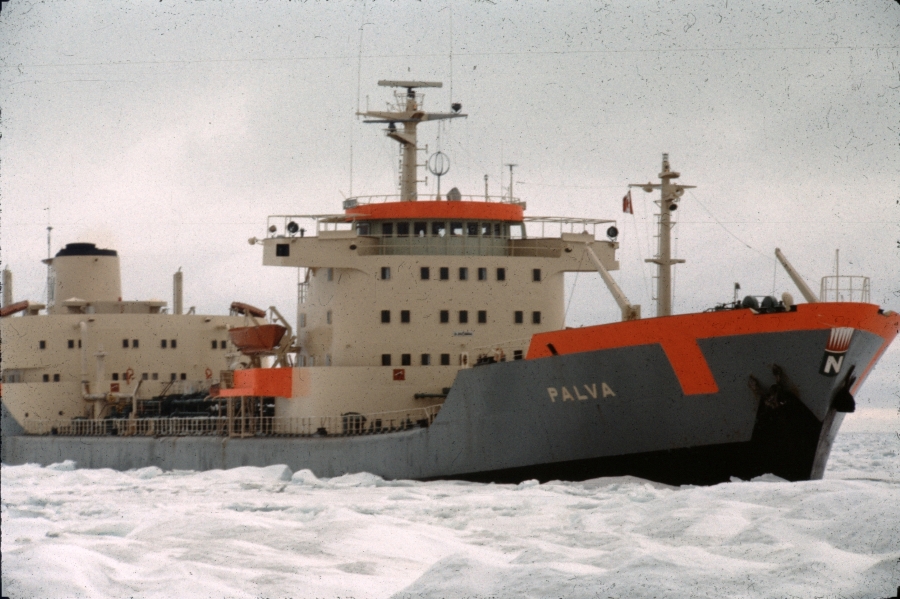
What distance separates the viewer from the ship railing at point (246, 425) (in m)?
24.8

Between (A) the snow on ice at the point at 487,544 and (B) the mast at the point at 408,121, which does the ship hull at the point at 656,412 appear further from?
(B) the mast at the point at 408,121

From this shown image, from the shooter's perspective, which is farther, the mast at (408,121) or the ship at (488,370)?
the mast at (408,121)

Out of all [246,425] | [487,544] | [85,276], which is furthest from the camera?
[85,276]

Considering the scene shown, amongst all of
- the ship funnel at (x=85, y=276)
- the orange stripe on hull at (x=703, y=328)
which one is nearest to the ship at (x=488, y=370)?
the orange stripe on hull at (x=703, y=328)

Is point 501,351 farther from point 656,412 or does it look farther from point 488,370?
point 656,412

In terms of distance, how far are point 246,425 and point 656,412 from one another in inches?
514

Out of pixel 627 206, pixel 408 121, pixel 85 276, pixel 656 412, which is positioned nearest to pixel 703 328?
pixel 656 412

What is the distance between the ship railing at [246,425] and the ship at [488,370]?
0.06 metres

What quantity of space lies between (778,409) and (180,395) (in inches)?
834

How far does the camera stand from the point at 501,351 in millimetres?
Result: 22609

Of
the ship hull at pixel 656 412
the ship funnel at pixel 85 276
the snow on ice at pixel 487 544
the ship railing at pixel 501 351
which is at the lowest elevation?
the snow on ice at pixel 487 544

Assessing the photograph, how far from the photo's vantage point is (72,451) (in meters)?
33.6

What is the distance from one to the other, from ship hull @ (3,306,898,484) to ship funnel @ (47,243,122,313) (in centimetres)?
1916

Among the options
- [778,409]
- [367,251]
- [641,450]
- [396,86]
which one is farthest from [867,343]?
[396,86]
